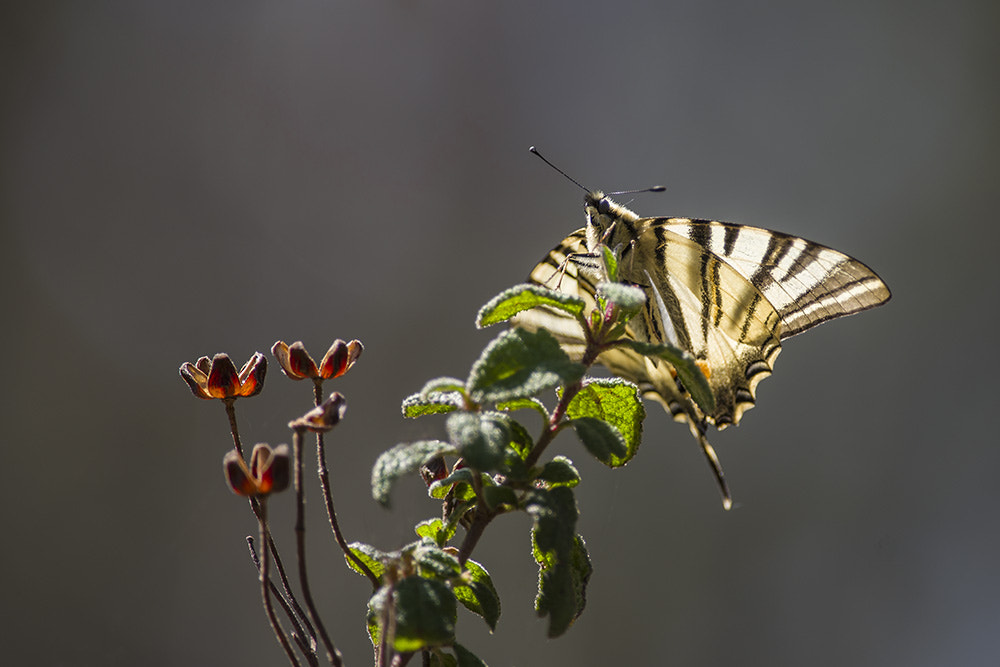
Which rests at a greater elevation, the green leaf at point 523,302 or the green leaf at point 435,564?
the green leaf at point 523,302

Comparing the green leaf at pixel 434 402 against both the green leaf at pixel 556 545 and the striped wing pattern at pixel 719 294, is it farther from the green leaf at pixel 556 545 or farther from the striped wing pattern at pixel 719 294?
the striped wing pattern at pixel 719 294

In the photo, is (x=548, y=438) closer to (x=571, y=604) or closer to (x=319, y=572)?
(x=571, y=604)

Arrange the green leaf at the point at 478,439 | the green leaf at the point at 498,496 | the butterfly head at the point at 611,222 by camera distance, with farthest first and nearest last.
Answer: the butterfly head at the point at 611,222 < the green leaf at the point at 498,496 < the green leaf at the point at 478,439

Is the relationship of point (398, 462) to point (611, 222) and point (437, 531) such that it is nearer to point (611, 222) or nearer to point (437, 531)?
point (437, 531)

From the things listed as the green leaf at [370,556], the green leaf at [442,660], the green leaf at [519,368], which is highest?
the green leaf at [519,368]

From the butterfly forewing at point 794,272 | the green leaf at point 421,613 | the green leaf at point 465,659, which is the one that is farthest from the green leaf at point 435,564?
the butterfly forewing at point 794,272

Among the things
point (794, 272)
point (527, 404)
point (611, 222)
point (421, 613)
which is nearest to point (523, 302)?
point (527, 404)
